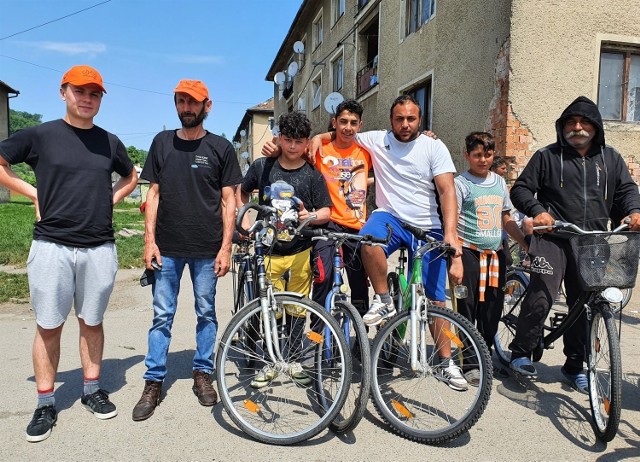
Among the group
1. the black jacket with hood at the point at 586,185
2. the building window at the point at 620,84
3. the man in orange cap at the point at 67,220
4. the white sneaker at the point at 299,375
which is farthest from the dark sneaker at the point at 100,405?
the building window at the point at 620,84

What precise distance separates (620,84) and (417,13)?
5435mm

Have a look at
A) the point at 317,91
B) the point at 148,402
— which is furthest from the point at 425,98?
the point at 317,91

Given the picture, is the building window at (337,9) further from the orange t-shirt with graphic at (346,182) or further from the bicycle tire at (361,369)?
the bicycle tire at (361,369)

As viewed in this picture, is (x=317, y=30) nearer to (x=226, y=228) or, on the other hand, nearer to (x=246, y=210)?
(x=226, y=228)

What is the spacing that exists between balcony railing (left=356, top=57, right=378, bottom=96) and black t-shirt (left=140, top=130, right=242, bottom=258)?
470 inches

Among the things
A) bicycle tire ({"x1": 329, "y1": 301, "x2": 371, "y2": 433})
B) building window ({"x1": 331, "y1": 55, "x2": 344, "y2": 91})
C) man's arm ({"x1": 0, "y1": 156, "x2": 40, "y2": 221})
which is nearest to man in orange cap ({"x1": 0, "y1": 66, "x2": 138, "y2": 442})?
man's arm ({"x1": 0, "y1": 156, "x2": 40, "y2": 221})

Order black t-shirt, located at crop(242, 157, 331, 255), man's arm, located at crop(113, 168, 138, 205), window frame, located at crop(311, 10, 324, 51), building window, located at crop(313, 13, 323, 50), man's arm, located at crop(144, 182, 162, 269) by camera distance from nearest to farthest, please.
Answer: man's arm, located at crop(144, 182, 162, 269) < man's arm, located at crop(113, 168, 138, 205) < black t-shirt, located at crop(242, 157, 331, 255) < window frame, located at crop(311, 10, 324, 51) < building window, located at crop(313, 13, 323, 50)

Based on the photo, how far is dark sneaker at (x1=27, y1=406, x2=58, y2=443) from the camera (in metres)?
2.79

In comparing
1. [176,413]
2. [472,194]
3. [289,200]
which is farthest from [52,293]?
[472,194]

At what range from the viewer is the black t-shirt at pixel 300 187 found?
3.60 meters

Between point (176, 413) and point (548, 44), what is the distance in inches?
299

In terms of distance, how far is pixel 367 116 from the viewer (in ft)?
50.8

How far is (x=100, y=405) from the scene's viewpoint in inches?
123

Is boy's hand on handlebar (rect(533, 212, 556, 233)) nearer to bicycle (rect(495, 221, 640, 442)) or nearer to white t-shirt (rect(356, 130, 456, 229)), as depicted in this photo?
bicycle (rect(495, 221, 640, 442))
